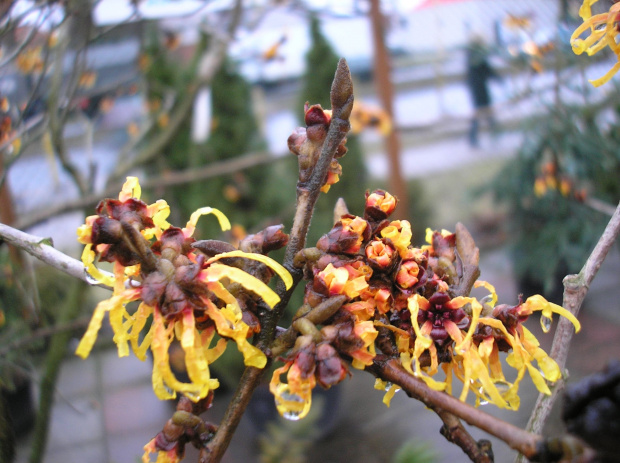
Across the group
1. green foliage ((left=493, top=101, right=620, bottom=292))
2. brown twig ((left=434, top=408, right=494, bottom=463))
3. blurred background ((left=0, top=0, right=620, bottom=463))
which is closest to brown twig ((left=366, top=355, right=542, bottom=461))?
brown twig ((left=434, top=408, right=494, bottom=463))

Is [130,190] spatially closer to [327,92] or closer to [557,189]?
[557,189]

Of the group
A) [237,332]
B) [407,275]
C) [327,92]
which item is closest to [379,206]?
[407,275]

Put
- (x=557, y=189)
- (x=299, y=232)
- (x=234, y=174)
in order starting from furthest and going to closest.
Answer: (x=234, y=174) → (x=557, y=189) → (x=299, y=232)

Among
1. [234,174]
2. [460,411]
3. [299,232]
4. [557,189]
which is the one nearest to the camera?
[460,411]

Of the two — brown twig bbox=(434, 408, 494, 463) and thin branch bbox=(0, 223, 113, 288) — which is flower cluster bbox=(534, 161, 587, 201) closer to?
brown twig bbox=(434, 408, 494, 463)

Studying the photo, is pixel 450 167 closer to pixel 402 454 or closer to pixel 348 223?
pixel 402 454
